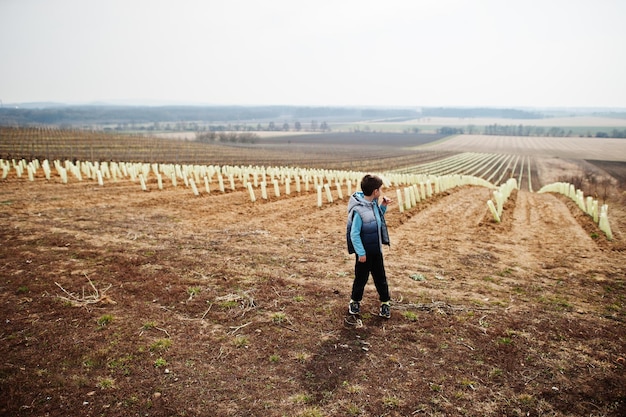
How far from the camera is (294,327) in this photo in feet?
19.2

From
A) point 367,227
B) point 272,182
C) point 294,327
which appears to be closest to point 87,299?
point 294,327

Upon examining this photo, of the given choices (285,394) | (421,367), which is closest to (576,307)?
(421,367)

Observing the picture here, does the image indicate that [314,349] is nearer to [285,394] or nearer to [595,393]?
[285,394]

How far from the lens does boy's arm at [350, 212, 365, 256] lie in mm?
5606

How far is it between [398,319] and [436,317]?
2.11 feet

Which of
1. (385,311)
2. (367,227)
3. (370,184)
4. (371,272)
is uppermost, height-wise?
(370,184)

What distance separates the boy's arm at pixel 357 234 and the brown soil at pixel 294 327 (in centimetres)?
122

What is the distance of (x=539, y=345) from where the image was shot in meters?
5.41

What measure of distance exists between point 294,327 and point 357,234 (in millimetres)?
1715

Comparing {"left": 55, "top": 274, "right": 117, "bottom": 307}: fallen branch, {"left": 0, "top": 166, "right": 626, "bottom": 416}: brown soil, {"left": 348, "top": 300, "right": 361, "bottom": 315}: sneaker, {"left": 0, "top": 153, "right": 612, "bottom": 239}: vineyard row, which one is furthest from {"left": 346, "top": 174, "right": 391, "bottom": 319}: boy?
{"left": 0, "top": 153, "right": 612, "bottom": 239}: vineyard row

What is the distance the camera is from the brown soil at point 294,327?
14.1 feet

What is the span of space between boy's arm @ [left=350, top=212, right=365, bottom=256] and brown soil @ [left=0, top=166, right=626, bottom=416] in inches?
48.2

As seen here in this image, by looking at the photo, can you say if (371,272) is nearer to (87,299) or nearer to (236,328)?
(236,328)

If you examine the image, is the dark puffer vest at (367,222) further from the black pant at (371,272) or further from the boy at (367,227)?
the black pant at (371,272)
